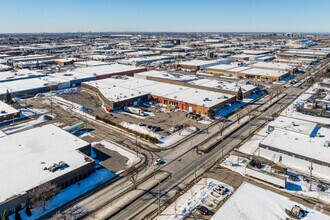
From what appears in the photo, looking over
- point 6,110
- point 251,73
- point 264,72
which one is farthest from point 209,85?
point 6,110

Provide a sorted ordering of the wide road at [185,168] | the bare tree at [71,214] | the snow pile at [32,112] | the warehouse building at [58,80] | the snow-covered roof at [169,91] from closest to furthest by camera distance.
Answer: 1. the bare tree at [71,214]
2. the wide road at [185,168]
3. the snow pile at [32,112]
4. the snow-covered roof at [169,91]
5. the warehouse building at [58,80]

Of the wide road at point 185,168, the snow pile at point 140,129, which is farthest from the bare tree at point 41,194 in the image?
the snow pile at point 140,129

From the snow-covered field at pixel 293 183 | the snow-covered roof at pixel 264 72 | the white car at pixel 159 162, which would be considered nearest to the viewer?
the snow-covered field at pixel 293 183

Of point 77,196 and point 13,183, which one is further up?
point 13,183

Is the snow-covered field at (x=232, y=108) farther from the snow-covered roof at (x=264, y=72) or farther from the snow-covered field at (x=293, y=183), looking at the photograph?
the snow-covered roof at (x=264, y=72)

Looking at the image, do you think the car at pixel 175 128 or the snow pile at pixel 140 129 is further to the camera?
the car at pixel 175 128

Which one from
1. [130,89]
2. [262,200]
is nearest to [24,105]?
[130,89]

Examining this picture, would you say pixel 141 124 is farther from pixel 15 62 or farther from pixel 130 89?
pixel 15 62
